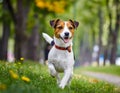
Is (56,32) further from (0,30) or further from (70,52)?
(0,30)

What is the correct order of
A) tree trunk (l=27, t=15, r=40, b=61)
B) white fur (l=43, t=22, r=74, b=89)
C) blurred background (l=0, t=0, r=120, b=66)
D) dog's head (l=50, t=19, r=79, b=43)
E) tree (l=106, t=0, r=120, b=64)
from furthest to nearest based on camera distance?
1. tree (l=106, t=0, r=120, b=64)
2. tree trunk (l=27, t=15, r=40, b=61)
3. blurred background (l=0, t=0, r=120, b=66)
4. white fur (l=43, t=22, r=74, b=89)
5. dog's head (l=50, t=19, r=79, b=43)

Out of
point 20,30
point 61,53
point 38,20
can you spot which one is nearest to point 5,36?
point 38,20

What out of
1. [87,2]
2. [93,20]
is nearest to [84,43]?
[93,20]

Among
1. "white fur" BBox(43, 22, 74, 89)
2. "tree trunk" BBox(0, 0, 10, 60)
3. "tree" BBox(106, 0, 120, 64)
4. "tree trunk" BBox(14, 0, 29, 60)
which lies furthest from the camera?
"tree" BBox(106, 0, 120, 64)

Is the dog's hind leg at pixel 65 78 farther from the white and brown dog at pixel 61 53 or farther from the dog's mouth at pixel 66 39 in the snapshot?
the dog's mouth at pixel 66 39

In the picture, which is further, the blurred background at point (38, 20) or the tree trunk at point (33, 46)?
the tree trunk at point (33, 46)

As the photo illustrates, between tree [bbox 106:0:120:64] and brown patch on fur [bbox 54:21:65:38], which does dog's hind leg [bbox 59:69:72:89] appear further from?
tree [bbox 106:0:120:64]

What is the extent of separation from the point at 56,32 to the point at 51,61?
691 millimetres

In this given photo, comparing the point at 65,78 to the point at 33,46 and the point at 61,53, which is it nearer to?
the point at 61,53

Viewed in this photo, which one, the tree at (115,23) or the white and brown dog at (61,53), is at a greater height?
the white and brown dog at (61,53)

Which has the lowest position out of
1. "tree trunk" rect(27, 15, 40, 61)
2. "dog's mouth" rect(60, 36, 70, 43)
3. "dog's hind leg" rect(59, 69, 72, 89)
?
"tree trunk" rect(27, 15, 40, 61)

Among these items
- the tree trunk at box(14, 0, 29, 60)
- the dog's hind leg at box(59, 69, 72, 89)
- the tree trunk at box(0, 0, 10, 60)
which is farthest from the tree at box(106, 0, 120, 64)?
the dog's hind leg at box(59, 69, 72, 89)

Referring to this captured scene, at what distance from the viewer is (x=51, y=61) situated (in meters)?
10.5

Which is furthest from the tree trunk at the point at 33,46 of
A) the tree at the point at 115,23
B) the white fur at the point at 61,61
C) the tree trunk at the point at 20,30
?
the white fur at the point at 61,61
